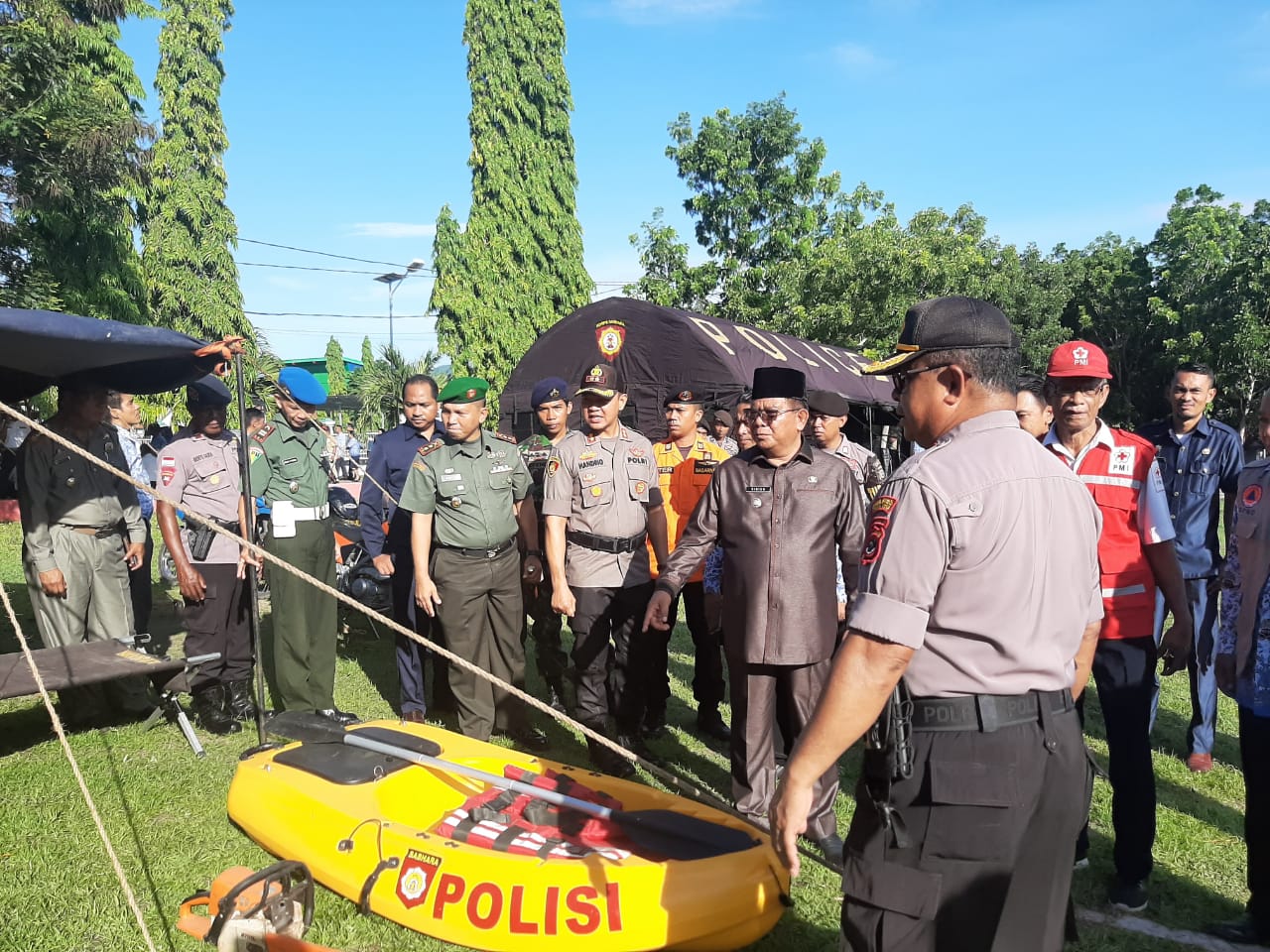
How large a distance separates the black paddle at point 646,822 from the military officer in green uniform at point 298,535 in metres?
1.64

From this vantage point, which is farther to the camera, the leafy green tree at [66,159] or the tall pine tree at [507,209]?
the tall pine tree at [507,209]

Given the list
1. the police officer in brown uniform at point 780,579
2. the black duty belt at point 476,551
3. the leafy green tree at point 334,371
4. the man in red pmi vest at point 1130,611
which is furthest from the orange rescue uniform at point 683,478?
the leafy green tree at point 334,371

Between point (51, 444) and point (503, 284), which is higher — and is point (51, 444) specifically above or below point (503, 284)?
below

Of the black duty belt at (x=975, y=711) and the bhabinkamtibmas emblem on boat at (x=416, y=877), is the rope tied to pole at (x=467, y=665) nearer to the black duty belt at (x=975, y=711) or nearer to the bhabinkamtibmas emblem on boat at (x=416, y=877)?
the bhabinkamtibmas emblem on boat at (x=416, y=877)

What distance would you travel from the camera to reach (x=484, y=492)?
4.88 meters

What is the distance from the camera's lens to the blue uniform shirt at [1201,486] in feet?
16.4

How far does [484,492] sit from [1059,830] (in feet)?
11.9

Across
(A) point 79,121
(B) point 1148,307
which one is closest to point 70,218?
(A) point 79,121

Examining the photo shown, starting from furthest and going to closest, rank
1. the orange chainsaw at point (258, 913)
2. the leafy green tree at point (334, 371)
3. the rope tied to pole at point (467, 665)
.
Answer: the leafy green tree at point (334, 371)
the rope tied to pole at point (467, 665)
the orange chainsaw at point (258, 913)

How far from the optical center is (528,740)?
5.18 meters

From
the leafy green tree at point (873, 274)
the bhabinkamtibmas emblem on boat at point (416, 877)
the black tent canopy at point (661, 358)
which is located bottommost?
the bhabinkamtibmas emblem on boat at point (416, 877)

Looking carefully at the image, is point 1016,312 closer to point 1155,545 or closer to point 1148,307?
point 1148,307

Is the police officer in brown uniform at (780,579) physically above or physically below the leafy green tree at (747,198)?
below

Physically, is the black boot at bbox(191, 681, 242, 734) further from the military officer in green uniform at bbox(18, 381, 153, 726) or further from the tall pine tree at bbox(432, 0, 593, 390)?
the tall pine tree at bbox(432, 0, 593, 390)
